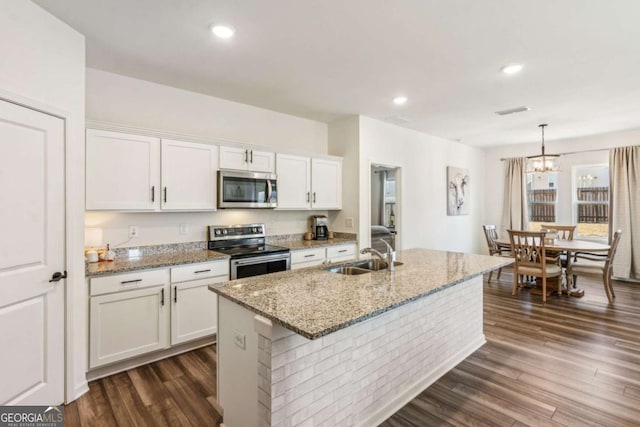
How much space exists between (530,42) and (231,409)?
11.0ft

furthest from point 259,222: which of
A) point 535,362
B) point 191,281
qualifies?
point 535,362

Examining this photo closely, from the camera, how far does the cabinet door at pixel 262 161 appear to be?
3705 millimetres

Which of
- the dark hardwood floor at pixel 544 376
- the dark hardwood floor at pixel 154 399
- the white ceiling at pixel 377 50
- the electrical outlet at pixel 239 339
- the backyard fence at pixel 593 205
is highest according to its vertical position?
the white ceiling at pixel 377 50

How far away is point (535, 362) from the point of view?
2760 millimetres

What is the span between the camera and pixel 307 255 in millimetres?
3889

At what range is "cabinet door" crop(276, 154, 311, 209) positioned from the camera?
400cm

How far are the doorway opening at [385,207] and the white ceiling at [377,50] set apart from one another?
1.46m

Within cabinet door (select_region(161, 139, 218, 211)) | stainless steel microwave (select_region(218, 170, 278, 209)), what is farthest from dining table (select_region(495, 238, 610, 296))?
cabinet door (select_region(161, 139, 218, 211))

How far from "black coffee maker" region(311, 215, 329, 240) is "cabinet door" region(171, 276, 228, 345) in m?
1.73

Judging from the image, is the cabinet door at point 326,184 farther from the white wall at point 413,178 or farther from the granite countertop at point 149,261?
the granite countertop at point 149,261

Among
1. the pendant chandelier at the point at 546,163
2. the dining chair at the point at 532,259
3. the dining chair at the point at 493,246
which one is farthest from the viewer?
the dining chair at the point at 493,246

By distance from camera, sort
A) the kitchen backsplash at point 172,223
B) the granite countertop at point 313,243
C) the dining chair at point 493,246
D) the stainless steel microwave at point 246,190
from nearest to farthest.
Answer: the kitchen backsplash at point 172,223 → the stainless steel microwave at point 246,190 → the granite countertop at point 313,243 → the dining chair at point 493,246

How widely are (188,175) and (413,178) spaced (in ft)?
11.9

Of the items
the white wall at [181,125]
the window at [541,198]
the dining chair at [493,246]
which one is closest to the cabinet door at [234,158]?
the white wall at [181,125]
